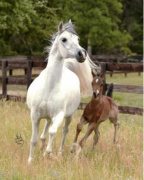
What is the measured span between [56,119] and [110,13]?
33507 mm

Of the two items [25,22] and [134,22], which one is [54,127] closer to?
[25,22]

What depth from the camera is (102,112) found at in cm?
633

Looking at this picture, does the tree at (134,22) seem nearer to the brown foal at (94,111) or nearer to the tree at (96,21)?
the tree at (96,21)

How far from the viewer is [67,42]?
5516 mm

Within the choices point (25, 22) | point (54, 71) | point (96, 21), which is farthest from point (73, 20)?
point (54, 71)

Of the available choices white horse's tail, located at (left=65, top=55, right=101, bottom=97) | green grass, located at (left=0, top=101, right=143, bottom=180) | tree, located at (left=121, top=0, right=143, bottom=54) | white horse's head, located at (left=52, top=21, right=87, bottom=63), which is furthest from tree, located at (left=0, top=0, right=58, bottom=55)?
tree, located at (left=121, top=0, right=143, bottom=54)

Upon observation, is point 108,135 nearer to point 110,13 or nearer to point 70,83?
point 70,83

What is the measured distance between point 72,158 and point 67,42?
1612 millimetres

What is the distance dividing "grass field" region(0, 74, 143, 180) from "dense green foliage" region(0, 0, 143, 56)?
8519mm

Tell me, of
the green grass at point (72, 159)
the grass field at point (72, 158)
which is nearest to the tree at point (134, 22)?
the grass field at point (72, 158)

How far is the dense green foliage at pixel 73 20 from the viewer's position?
17031 mm

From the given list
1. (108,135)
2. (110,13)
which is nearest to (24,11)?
(108,135)

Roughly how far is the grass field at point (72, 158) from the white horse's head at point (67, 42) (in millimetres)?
1383

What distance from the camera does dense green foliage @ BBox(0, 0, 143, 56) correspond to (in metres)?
17.0
